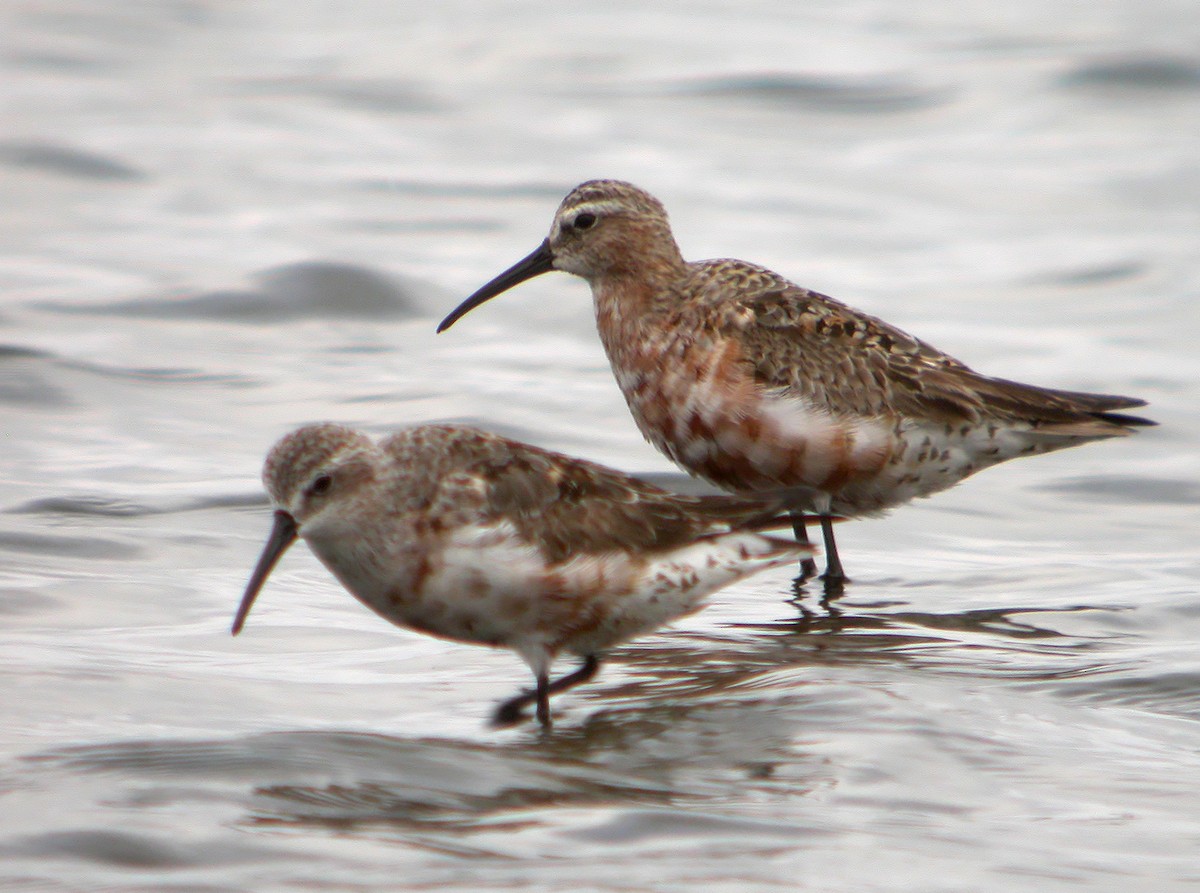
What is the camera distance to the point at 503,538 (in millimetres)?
7105

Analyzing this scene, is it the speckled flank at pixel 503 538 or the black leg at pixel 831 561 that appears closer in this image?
the speckled flank at pixel 503 538

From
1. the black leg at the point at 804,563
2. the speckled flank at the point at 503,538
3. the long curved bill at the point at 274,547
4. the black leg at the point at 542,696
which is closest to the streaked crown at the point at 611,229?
the black leg at the point at 804,563

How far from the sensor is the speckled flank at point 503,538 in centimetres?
699

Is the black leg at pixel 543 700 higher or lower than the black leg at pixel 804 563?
lower

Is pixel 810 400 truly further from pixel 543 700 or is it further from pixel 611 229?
pixel 543 700

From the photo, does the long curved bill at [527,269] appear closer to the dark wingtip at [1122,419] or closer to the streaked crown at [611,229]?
the streaked crown at [611,229]

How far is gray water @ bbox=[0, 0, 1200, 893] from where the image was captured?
6113 mm

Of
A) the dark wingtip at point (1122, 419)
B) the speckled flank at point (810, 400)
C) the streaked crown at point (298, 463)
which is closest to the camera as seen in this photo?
the streaked crown at point (298, 463)

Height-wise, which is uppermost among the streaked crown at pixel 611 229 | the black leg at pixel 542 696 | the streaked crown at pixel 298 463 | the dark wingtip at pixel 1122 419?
the streaked crown at pixel 611 229

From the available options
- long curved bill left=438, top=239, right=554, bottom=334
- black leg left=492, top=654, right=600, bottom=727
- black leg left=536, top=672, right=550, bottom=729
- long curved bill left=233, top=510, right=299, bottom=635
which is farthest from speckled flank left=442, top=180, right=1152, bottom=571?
long curved bill left=233, top=510, right=299, bottom=635

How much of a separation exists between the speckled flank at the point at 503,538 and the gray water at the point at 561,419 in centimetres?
44

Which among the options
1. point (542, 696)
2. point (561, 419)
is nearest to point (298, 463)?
point (542, 696)

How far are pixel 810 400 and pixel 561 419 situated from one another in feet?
13.1

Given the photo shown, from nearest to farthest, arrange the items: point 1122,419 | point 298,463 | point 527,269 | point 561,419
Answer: point 298,463 < point 1122,419 < point 527,269 < point 561,419
